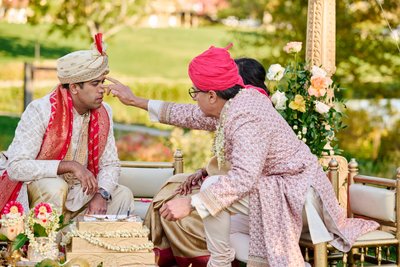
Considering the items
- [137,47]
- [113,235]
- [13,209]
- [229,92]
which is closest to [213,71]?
[229,92]

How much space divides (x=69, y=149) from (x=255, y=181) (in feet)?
4.14

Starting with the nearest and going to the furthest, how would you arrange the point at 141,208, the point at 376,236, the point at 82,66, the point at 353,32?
the point at 376,236, the point at 82,66, the point at 141,208, the point at 353,32

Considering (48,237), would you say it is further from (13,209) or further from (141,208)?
(141,208)

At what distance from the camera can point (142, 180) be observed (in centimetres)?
598

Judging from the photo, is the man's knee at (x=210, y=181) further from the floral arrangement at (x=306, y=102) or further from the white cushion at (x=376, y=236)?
the floral arrangement at (x=306, y=102)

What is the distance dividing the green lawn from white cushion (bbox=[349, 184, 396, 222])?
853 inches

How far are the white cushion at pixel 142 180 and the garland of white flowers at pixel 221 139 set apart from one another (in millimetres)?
1159

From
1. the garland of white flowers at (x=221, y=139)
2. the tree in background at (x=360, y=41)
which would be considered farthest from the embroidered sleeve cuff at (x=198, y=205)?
the tree in background at (x=360, y=41)

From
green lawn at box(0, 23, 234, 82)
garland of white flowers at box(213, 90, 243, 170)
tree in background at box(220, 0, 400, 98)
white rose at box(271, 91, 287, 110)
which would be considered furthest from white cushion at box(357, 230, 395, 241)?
green lawn at box(0, 23, 234, 82)

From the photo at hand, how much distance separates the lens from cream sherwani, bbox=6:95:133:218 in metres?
5.04

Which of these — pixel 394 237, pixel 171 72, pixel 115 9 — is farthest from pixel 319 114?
pixel 171 72

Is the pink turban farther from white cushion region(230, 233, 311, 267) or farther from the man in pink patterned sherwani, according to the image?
white cushion region(230, 233, 311, 267)

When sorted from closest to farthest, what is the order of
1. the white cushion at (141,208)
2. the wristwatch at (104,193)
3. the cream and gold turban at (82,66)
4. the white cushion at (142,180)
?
the cream and gold turban at (82,66)
the wristwatch at (104,193)
the white cushion at (141,208)
the white cushion at (142,180)

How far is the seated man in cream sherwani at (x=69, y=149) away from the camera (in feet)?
16.6
